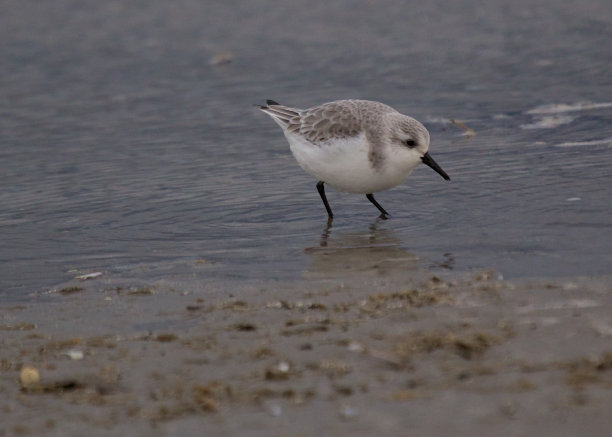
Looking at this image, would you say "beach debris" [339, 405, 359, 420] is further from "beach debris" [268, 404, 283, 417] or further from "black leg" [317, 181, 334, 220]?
"black leg" [317, 181, 334, 220]

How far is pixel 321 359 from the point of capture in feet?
14.7

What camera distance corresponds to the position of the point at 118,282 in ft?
20.7

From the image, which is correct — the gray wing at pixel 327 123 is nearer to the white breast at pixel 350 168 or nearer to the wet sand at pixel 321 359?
the white breast at pixel 350 168

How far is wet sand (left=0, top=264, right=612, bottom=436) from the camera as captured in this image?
12.6ft

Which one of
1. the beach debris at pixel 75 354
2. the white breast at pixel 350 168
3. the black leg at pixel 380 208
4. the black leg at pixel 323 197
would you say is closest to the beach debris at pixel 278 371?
the beach debris at pixel 75 354

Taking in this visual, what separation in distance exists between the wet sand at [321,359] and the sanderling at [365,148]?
1.72 m

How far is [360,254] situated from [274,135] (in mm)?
4527

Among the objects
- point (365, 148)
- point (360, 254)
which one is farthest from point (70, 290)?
point (365, 148)

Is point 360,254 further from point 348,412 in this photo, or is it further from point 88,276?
point 348,412

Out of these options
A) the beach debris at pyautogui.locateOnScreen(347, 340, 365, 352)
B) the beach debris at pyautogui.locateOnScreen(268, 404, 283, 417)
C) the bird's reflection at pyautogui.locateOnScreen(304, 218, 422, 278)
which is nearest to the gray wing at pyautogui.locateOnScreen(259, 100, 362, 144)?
the bird's reflection at pyautogui.locateOnScreen(304, 218, 422, 278)

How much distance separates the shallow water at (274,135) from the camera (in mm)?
6883

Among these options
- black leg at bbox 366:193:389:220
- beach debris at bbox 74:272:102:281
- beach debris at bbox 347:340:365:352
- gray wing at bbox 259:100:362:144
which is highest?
gray wing at bbox 259:100:362:144

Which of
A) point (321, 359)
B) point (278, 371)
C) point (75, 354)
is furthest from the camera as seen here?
point (75, 354)

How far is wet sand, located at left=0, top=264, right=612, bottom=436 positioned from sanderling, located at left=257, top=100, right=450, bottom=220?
5.64 ft
